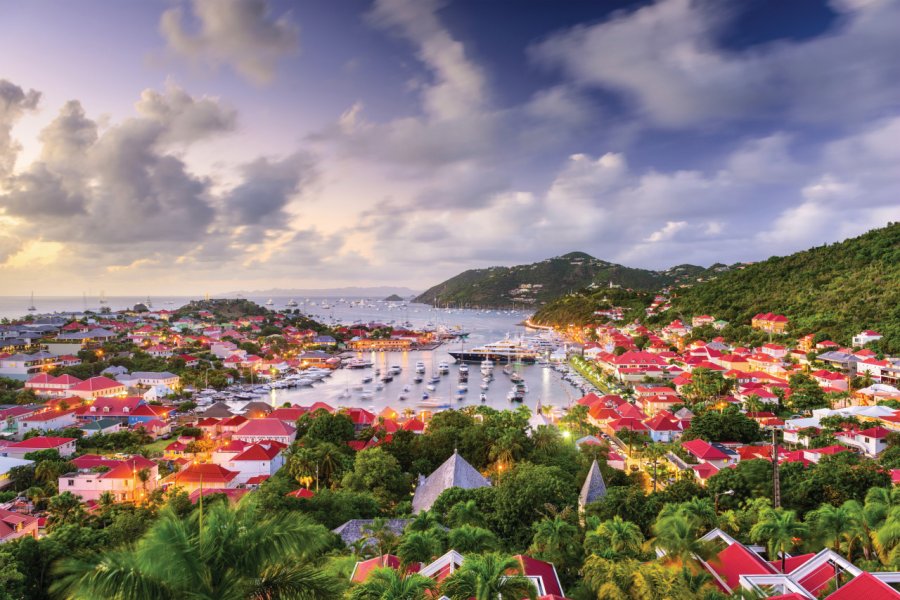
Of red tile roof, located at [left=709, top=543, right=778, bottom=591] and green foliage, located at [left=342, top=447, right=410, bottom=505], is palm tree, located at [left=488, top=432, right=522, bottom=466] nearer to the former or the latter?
green foliage, located at [left=342, top=447, right=410, bottom=505]

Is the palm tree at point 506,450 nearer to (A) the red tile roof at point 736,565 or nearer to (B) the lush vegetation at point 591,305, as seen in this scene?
(A) the red tile roof at point 736,565

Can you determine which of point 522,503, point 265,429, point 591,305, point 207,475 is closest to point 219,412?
point 265,429

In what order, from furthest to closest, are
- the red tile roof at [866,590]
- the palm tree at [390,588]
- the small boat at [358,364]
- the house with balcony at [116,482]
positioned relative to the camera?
the small boat at [358,364]
the house with balcony at [116,482]
the red tile roof at [866,590]
the palm tree at [390,588]

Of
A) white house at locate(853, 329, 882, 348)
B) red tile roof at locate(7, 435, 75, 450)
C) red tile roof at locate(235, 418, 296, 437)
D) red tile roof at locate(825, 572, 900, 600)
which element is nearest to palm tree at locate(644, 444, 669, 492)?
red tile roof at locate(825, 572, 900, 600)

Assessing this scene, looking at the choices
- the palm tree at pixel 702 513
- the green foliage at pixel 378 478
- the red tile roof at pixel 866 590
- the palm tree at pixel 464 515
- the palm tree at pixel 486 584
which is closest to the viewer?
the palm tree at pixel 486 584

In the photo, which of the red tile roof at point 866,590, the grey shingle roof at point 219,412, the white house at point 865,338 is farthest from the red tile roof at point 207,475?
the white house at point 865,338

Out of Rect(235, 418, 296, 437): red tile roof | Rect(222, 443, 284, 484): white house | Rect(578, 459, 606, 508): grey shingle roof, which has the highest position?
Rect(578, 459, 606, 508): grey shingle roof

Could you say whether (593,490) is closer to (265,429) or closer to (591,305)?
(265,429)
